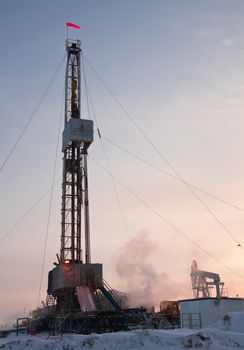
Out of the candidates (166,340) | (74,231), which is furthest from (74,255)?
(166,340)

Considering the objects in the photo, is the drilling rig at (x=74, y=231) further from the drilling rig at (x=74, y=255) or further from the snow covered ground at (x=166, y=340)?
the snow covered ground at (x=166, y=340)

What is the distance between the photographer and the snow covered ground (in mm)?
19578

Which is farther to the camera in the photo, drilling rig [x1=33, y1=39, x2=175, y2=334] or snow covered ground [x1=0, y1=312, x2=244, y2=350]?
drilling rig [x1=33, y1=39, x2=175, y2=334]

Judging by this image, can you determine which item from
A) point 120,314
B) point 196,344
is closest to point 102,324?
point 120,314

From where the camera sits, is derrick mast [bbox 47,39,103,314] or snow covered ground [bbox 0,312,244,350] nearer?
snow covered ground [bbox 0,312,244,350]

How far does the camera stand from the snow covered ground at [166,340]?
19.6m

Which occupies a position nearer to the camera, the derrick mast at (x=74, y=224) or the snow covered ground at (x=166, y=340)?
the snow covered ground at (x=166, y=340)

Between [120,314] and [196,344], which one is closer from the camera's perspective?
[196,344]

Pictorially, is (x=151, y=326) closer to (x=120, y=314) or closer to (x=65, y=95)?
(x=120, y=314)

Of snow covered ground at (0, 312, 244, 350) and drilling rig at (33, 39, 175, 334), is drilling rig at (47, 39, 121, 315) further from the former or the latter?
snow covered ground at (0, 312, 244, 350)

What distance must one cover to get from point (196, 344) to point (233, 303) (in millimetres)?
19804

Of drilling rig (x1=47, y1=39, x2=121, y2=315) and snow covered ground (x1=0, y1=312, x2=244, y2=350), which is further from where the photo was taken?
drilling rig (x1=47, y1=39, x2=121, y2=315)

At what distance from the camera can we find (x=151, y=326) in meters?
36.0

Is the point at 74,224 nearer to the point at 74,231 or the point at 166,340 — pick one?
the point at 74,231
